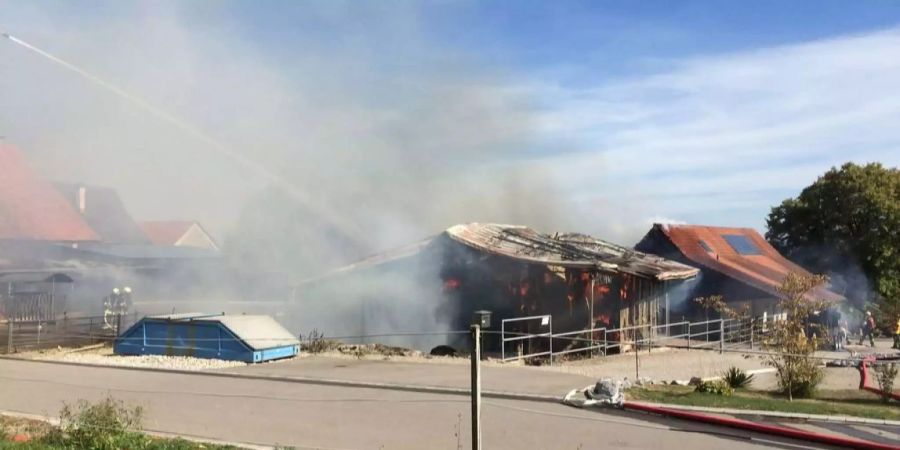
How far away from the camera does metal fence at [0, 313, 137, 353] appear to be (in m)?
20.1

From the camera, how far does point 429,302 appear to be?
77.0 feet

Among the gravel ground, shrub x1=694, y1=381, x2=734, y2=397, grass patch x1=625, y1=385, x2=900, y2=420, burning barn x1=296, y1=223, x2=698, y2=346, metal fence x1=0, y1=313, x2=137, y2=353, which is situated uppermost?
burning barn x1=296, y1=223, x2=698, y2=346

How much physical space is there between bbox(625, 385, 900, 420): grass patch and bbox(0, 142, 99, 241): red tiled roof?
32339 mm

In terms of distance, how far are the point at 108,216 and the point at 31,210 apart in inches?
326

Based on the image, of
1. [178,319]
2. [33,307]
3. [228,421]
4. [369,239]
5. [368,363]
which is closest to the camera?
[228,421]

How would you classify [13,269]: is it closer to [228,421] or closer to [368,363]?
[368,363]

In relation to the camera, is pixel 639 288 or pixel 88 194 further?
pixel 88 194

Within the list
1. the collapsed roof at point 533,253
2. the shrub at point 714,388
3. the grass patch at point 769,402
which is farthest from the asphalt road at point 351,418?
the collapsed roof at point 533,253

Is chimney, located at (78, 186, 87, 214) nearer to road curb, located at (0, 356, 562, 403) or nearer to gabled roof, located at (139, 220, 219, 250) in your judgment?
gabled roof, located at (139, 220, 219, 250)

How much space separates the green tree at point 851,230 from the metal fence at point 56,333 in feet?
117

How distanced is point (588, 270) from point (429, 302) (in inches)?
195

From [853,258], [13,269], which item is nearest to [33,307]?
[13,269]

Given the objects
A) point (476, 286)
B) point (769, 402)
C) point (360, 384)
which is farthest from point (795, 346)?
point (476, 286)

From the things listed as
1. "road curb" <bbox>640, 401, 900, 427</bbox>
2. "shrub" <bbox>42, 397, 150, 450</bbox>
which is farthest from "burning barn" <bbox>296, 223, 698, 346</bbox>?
"shrub" <bbox>42, 397, 150, 450</bbox>
